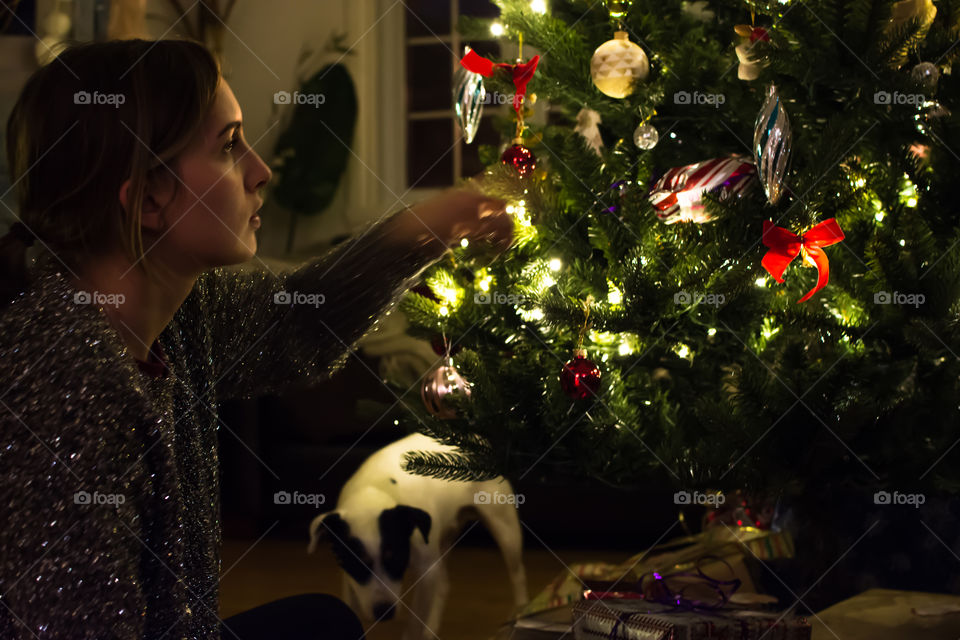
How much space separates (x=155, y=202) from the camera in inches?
32.3

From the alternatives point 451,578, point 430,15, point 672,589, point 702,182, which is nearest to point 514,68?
point 702,182

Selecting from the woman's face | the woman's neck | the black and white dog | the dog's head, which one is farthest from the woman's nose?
the dog's head

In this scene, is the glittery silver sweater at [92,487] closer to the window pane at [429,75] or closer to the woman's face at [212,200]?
the woman's face at [212,200]

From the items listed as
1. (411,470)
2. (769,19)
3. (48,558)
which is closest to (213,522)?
(48,558)

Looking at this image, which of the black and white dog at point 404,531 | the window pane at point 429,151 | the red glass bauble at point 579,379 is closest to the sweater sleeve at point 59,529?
the red glass bauble at point 579,379

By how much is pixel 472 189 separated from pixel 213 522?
0.45 meters

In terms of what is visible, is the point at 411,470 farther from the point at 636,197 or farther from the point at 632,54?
the point at 632,54

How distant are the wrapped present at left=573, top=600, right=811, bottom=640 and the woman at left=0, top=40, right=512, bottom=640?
322mm

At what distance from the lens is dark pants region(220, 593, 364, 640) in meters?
0.97

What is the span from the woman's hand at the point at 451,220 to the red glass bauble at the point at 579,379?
0.63 ft

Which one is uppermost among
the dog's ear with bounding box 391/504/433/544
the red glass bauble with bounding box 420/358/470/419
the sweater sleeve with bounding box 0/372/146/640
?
the sweater sleeve with bounding box 0/372/146/640

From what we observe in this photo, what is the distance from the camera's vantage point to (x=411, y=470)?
1250 mm

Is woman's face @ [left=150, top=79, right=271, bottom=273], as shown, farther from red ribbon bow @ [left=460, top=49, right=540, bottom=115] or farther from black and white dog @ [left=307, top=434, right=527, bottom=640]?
black and white dog @ [left=307, top=434, right=527, bottom=640]

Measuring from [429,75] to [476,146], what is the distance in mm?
326
